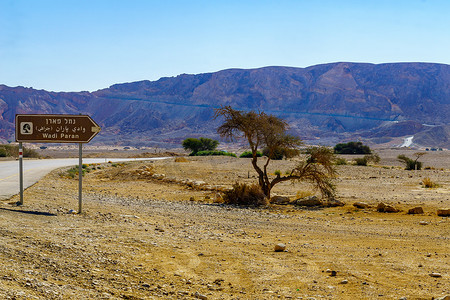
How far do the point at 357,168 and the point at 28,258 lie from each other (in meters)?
34.2

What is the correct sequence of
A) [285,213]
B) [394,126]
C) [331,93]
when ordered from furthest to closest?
[331,93]
[394,126]
[285,213]

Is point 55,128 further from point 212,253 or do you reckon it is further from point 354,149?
Result: point 354,149

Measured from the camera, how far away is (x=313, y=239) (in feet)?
36.3

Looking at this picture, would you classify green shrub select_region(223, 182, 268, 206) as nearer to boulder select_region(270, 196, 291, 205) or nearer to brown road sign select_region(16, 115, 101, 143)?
boulder select_region(270, 196, 291, 205)

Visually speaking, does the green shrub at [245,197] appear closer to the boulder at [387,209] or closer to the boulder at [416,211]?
the boulder at [387,209]

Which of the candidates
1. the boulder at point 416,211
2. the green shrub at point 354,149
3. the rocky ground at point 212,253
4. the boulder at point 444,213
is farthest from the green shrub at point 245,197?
the green shrub at point 354,149

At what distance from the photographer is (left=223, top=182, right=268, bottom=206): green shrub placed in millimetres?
18375

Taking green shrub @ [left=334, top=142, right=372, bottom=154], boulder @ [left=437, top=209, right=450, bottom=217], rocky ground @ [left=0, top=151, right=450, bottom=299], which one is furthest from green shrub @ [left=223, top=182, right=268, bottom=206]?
green shrub @ [left=334, top=142, right=372, bottom=154]

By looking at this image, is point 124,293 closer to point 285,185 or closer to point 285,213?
point 285,213

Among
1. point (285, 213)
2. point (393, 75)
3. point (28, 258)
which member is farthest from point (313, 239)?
point (393, 75)

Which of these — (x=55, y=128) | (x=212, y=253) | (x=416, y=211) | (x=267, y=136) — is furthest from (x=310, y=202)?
(x=212, y=253)

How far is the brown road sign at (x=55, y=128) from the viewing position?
41.2 ft

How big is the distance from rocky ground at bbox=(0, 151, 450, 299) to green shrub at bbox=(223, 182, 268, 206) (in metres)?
1.98

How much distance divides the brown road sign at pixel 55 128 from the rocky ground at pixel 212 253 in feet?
5.97
